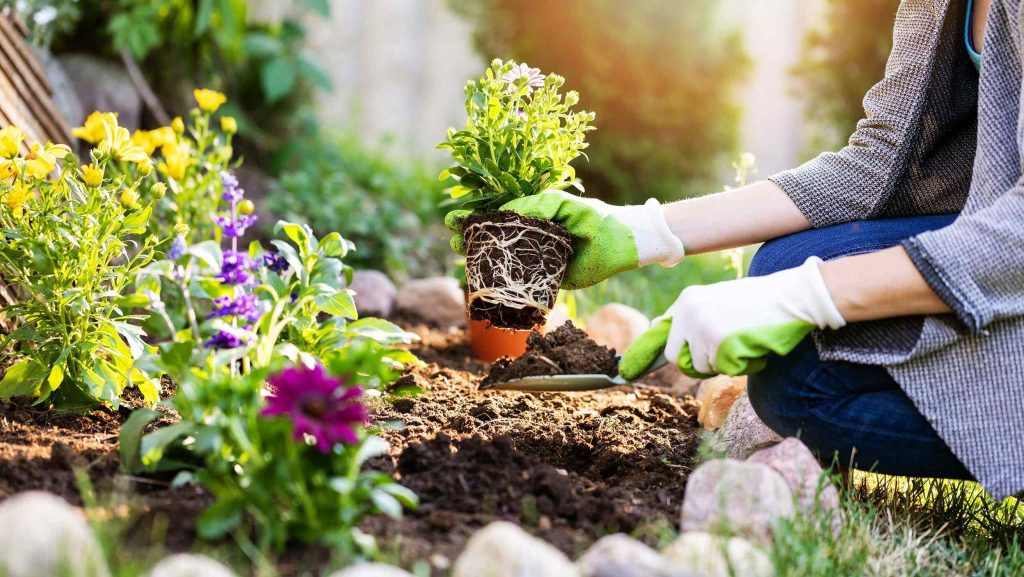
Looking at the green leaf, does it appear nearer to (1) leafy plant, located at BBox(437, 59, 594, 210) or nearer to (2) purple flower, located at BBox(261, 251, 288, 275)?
(1) leafy plant, located at BBox(437, 59, 594, 210)

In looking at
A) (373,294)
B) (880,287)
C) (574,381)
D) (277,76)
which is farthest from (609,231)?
(277,76)

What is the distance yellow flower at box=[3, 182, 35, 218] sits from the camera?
5.68ft

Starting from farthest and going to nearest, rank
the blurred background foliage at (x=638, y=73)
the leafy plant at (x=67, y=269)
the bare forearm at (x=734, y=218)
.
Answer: the blurred background foliage at (x=638, y=73), the bare forearm at (x=734, y=218), the leafy plant at (x=67, y=269)

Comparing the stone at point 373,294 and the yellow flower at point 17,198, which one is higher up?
the stone at point 373,294

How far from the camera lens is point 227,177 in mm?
1587

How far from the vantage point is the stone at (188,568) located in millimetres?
1111

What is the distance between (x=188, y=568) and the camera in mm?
1121

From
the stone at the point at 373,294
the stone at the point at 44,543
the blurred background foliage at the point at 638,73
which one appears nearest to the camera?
the stone at the point at 44,543

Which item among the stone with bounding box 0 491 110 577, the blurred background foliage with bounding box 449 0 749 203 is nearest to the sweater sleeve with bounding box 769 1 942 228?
the stone with bounding box 0 491 110 577

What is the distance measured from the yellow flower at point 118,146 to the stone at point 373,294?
1377mm

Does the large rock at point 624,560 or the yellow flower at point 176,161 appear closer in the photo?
the large rock at point 624,560

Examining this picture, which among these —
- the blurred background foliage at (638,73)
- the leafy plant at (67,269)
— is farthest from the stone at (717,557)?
the blurred background foliage at (638,73)

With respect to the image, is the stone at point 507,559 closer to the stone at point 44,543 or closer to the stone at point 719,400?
the stone at point 44,543

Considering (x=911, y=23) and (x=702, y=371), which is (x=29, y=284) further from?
(x=911, y=23)
